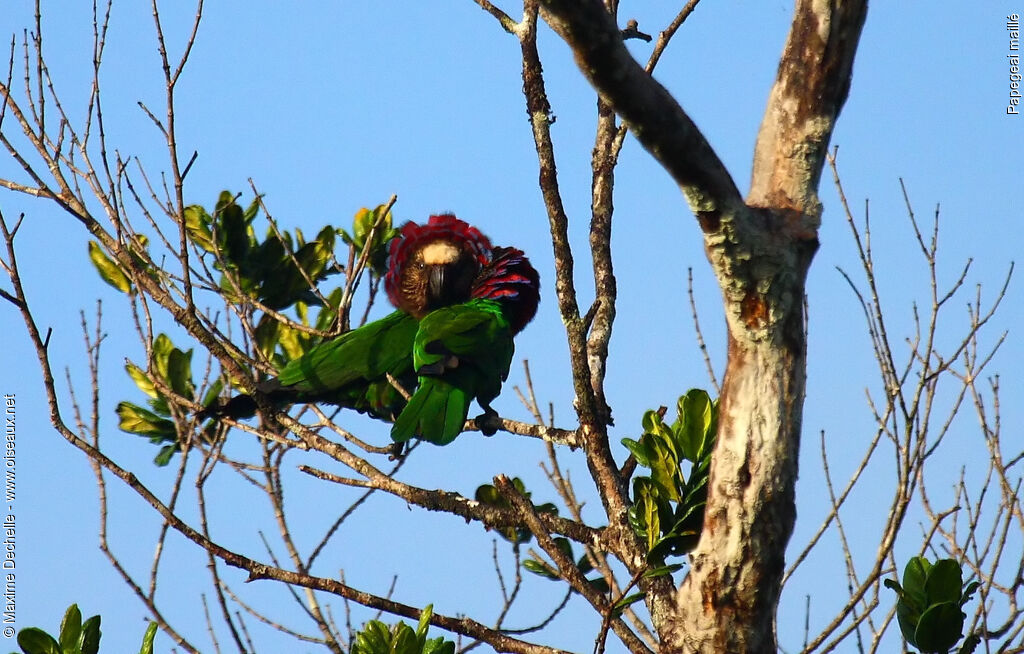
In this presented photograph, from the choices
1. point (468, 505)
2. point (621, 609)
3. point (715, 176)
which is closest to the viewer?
point (715, 176)

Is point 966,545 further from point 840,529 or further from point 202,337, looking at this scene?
point 202,337

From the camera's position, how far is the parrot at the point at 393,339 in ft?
16.5

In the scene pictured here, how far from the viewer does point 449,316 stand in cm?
527

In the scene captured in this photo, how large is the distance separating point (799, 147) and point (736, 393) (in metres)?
0.57

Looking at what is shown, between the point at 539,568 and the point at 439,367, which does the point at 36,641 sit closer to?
the point at 539,568

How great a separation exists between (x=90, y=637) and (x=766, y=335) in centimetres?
208

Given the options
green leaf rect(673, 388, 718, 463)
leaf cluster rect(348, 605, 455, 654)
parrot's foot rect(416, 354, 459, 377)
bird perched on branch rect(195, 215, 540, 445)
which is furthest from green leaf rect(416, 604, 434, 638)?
parrot's foot rect(416, 354, 459, 377)

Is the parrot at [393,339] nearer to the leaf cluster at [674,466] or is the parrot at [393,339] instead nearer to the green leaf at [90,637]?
the green leaf at [90,637]

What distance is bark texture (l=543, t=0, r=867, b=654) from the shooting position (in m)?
2.22

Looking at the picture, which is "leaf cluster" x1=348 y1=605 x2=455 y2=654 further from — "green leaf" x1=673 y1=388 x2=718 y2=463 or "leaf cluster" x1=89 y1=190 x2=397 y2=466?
"leaf cluster" x1=89 y1=190 x2=397 y2=466

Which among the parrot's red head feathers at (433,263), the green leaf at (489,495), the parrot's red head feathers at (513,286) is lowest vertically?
the green leaf at (489,495)

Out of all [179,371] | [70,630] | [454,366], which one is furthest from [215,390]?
[70,630]

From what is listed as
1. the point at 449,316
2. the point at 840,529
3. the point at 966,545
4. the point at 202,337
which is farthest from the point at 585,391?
the point at 449,316

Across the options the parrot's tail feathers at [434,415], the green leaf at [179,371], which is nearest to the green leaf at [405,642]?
the parrot's tail feathers at [434,415]
